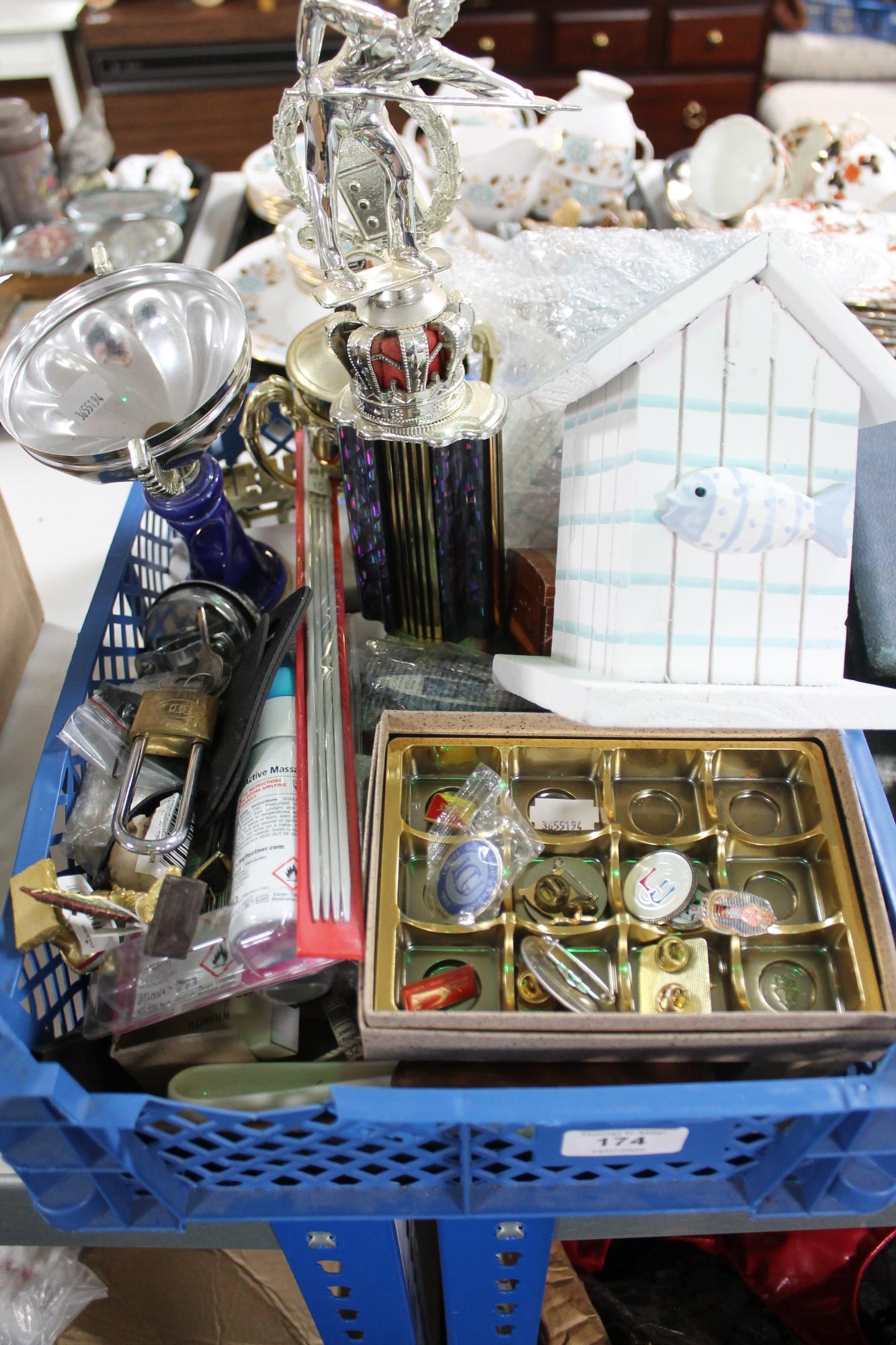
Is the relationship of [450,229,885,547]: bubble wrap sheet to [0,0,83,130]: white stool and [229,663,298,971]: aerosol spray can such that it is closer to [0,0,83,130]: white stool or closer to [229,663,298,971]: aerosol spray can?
[229,663,298,971]: aerosol spray can

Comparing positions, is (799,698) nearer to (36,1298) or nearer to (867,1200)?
(867,1200)

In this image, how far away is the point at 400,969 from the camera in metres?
0.61

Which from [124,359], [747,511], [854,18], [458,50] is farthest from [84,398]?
[854,18]

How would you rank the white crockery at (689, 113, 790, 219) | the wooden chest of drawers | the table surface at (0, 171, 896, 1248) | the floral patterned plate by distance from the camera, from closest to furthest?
the table surface at (0, 171, 896, 1248) < the floral patterned plate < the white crockery at (689, 113, 790, 219) < the wooden chest of drawers

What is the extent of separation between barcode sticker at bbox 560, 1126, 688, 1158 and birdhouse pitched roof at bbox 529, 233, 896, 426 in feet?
1.34

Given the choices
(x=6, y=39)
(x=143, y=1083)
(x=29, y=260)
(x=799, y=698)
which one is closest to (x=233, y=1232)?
(x=143, y=1083)

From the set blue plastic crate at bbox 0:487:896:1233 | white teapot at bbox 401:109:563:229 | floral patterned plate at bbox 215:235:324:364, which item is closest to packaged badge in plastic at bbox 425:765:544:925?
blue plastic crate at bbox 0:487:896:1233

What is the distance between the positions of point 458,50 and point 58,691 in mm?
2232

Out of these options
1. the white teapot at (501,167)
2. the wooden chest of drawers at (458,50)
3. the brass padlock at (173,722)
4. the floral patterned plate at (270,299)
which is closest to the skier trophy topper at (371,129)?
the brass padlock at (173,722)

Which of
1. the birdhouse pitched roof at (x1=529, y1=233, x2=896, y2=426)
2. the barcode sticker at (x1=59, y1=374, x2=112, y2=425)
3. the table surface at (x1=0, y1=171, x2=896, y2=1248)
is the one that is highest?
the birdhouse pitched roof at (x1=529, y1=233, x2=896, y2=426)

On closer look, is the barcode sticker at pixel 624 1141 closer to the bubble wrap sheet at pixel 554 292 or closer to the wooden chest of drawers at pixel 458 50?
the bubble wrap sheet at pixel 554 292

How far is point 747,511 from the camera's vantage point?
22.3 inches

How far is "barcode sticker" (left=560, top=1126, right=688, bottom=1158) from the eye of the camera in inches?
19.9

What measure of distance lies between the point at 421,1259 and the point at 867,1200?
0.42 metres
